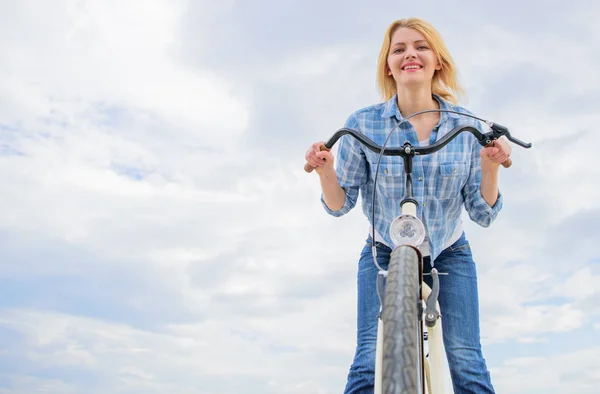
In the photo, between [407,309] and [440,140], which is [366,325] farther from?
[440,140]

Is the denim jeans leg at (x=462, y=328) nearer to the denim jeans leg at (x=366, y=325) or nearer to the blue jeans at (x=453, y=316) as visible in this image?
the blue jeans at (x=453, y=316)

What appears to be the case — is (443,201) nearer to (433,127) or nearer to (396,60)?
(433,127)

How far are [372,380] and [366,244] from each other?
3.09ft

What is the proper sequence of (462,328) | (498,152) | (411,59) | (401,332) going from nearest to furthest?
(401,332)
(498,152)
(462,328)
(411,59)

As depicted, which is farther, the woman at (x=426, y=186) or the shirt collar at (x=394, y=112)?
the shirt collar at (x=394, y=112)

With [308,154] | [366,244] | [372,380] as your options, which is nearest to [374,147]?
[308,154]

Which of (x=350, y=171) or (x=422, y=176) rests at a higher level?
(x=350, y=171)

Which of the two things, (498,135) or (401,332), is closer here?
(401,332)

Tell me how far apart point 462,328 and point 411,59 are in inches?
74.0

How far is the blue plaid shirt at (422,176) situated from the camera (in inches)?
172

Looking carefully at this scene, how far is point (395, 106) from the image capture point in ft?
15.2

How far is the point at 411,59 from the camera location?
4504 mm

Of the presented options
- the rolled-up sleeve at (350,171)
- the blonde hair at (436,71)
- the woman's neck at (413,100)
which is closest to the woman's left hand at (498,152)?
the woman's neck at (413,100)

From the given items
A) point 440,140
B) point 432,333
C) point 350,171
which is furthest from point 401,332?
point 350,171
